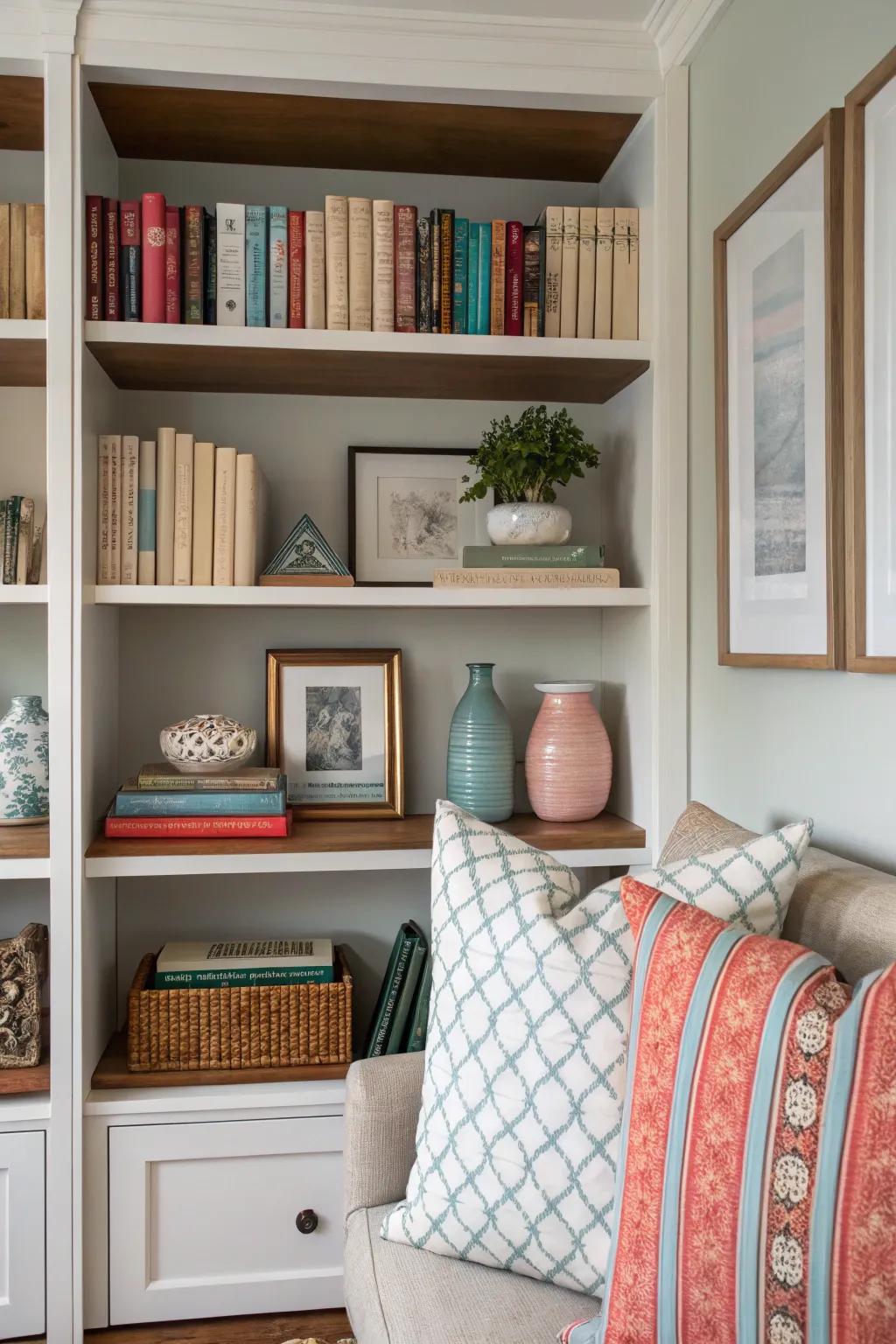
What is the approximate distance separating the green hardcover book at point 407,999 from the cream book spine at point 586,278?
1249 mm

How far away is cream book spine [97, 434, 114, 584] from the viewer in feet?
6.48

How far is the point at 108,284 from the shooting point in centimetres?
192

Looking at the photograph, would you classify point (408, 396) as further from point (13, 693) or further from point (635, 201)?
point (13, 693)

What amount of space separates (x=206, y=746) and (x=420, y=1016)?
681 millimetres

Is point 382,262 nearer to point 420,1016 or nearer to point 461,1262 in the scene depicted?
point 420,1016

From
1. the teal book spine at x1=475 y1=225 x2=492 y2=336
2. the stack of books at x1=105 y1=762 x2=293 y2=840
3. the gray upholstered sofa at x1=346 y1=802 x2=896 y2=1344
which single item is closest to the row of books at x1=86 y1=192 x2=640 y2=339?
the teal book spine at x1=475 y1=225 x2=492 y2=336

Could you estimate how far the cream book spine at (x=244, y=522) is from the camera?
1987 millimetres

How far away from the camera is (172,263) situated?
194 cm

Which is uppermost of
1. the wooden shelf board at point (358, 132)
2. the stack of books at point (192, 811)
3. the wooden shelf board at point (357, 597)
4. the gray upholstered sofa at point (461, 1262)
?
the wooden shelf board at point (358, 132)

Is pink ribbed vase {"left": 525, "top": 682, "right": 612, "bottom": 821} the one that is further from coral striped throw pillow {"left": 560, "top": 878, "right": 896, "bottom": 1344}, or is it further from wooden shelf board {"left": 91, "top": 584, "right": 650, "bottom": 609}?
coral striped throw pillow {"left": 560, "top": 878, "right": 896, "bottom": 1344}

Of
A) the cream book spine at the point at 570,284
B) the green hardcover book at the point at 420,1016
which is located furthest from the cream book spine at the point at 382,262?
the green hardcover book at the point at 420,1016

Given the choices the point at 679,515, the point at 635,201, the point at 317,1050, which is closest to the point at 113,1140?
the point at 317,1050

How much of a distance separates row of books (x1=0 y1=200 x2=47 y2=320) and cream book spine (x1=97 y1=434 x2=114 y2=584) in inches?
10.1

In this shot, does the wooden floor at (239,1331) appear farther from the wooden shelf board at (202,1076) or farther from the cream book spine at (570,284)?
the cream book spine at (570,284)
